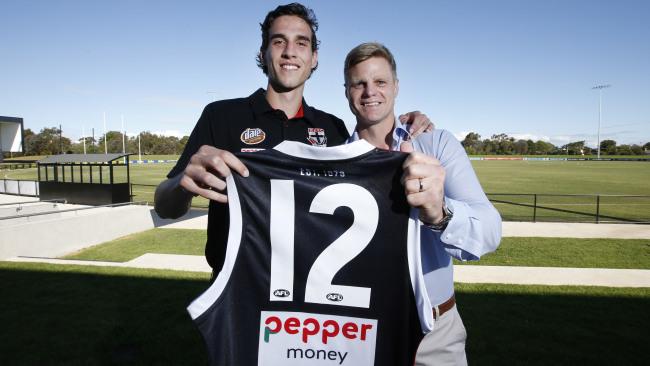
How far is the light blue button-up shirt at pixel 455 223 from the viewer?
5.97 ft

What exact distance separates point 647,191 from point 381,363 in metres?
29.7

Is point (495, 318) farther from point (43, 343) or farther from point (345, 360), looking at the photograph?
point (43, 343)

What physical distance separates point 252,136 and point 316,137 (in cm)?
44

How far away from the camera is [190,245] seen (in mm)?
10312

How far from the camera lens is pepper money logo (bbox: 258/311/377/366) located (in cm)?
198

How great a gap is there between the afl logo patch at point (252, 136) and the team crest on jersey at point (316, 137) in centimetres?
32

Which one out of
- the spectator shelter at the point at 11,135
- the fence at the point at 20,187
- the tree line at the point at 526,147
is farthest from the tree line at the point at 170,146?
the fence at the point at 20,187

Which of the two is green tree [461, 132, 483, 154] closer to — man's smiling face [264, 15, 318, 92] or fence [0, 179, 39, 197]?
fence [0, 179, 39, 197]

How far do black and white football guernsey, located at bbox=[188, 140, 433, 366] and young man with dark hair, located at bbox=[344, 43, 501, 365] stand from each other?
0.62 feet

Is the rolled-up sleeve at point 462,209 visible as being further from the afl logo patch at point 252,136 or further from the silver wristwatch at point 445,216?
the afl logo patch at point 252,136

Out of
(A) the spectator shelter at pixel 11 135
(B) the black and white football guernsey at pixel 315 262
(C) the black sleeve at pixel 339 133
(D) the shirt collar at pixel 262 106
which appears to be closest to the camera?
(B) the black and white football guernsey at pixel 315 262

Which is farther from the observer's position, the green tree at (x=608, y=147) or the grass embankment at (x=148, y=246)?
the green tree at (x=608, y=147)

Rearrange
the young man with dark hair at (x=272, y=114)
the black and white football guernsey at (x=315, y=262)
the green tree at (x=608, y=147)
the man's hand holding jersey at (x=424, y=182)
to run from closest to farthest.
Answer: the man's hand holding jersey at (x=424, y=182), the black and white football guernsey at (x=315, y=262), the young man with dark hair at (x=272, y=114), the green tree at (x=608, y=147)

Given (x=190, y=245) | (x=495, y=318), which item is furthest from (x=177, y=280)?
(x=495, y=318)
